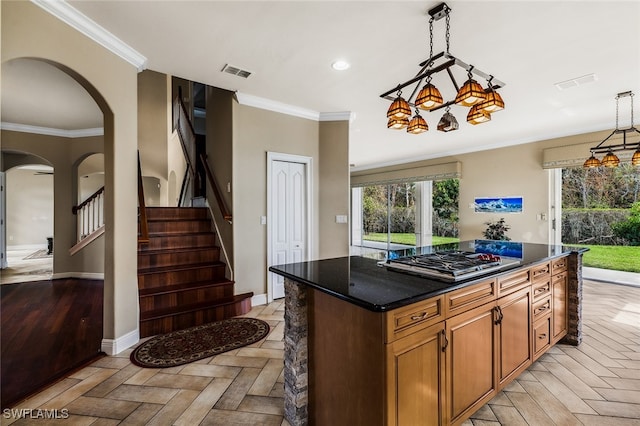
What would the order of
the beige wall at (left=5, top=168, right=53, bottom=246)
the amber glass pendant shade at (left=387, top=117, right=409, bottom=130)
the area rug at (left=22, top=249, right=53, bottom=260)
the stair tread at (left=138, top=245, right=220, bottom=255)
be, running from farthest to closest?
the beige wall at (left=5, top=168, right=53, bottom=246) < the area rug at (left=22, top=249, right=53, bottom=260) < the stair tread at (left=138, top=245, right=220, bottom=255) < the amber glass pendant shade at (left=387, top=117, right=409, bottom=130)

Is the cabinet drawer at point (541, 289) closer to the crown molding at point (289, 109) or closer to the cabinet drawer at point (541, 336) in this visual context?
the cabinet drawer at point (541, 336)

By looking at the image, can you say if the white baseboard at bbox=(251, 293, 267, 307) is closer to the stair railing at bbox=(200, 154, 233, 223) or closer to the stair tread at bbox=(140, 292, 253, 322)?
the stair tread at bbox=(140, 292, 253, 322)

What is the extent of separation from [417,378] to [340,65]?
2.85 m

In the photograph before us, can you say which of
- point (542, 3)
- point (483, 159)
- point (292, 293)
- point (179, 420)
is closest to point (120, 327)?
point (179, 420)

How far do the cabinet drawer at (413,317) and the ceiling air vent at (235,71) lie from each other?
2976 mm

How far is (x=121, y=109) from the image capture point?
2.76 m

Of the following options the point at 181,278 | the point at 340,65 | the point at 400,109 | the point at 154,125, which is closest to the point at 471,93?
the point at 400,109

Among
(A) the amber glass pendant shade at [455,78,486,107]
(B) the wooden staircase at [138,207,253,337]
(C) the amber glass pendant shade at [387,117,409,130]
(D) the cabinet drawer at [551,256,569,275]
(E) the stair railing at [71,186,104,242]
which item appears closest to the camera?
(A) the amber glass pendant shade at [455,78,486,107]

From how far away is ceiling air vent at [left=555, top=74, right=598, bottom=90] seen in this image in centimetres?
327

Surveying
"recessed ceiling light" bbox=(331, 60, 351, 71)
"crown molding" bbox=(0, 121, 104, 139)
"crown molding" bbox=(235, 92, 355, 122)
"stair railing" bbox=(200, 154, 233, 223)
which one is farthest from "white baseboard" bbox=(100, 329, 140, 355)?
"crown molding" bbox=(0, 121, 104, 139)

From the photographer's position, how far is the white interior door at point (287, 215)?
167 inches

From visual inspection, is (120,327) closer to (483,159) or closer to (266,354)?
(266,354)

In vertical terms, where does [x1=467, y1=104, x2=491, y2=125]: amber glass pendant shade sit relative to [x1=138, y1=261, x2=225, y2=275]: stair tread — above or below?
above

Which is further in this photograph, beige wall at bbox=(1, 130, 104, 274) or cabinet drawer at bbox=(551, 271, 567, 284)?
beige wall at bbox=(1, 130, 104, 274)
